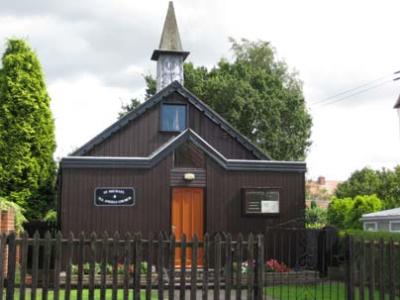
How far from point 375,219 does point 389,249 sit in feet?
41.8

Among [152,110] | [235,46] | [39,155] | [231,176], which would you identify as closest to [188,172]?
[231,176]

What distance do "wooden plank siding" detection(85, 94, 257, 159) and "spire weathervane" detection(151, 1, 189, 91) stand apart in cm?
332

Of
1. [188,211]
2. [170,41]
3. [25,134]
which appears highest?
[170,41]

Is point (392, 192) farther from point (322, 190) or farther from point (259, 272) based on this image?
point (322, 190)

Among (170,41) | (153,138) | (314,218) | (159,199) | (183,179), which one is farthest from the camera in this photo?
(314,218)

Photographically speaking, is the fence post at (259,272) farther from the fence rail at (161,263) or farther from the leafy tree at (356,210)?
the leafy tree at (356,210)

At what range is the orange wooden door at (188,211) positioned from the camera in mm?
18266

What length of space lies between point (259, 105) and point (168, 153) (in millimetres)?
16696

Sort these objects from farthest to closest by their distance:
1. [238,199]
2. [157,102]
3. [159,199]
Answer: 1. [157,102]
2. [238,199]
3. [159,199]

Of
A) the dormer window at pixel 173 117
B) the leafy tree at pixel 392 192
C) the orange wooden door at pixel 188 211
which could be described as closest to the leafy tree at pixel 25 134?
the dormer window at pixel 173 117

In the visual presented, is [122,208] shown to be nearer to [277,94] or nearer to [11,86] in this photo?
[11,86]

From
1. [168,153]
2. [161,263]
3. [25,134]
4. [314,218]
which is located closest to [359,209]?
[314,218]

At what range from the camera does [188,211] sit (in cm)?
1838

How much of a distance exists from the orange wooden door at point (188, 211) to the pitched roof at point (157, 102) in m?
3.54
